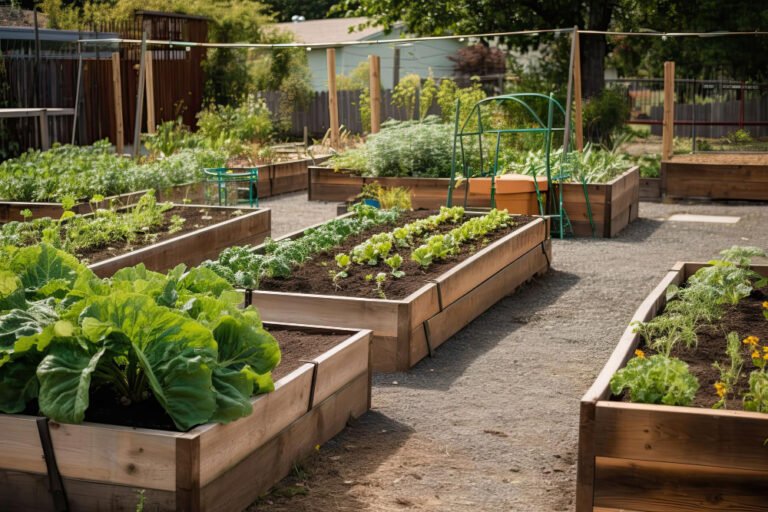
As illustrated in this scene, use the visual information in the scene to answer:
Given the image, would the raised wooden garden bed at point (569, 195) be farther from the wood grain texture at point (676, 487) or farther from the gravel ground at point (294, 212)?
the wood grain texture at point (676, 487)

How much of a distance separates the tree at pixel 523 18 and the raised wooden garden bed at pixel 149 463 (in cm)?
1674

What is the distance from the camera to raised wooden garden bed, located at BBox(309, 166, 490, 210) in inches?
469

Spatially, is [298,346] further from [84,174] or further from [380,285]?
[84,174]

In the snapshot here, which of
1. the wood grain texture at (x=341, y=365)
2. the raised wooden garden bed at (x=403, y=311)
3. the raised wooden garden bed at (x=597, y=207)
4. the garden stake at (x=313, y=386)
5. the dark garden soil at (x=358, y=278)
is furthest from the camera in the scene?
the raised wooden garden bed at (x=597, y=207)

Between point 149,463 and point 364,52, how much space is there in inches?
1164

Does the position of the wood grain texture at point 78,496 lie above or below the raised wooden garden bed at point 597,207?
below

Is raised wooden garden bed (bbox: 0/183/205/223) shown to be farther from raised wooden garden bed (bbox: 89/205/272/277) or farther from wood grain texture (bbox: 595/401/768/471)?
wood grain texture (bbox: 595/401/768/471)

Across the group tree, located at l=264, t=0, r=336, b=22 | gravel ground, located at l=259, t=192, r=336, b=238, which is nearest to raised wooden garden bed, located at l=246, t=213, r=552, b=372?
gravel ground, located at l=259, t=192, r=336, b=238

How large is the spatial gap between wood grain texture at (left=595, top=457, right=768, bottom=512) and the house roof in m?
30.9

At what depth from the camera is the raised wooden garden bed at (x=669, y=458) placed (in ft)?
11.9

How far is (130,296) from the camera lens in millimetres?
3797

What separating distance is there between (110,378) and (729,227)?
9203 millimetres

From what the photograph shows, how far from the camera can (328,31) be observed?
35312 mm

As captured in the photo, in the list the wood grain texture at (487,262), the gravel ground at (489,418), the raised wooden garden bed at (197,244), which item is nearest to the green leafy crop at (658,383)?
the gravel ground at (489,418)
